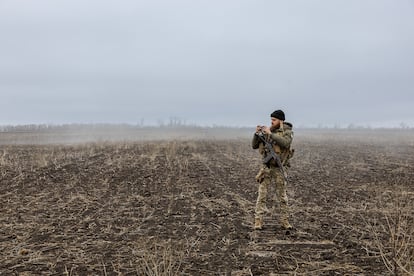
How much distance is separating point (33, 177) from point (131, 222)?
7435 millimetres

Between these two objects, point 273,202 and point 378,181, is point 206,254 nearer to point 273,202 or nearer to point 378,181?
point 273,202

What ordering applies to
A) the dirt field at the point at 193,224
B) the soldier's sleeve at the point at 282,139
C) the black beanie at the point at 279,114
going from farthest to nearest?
the black beanie at the point at 279,114 → the soldier's sleeve at the point at 282,139 → the dirt field at the point at 193,224

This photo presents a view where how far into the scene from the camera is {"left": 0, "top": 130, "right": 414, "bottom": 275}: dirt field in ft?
18.3

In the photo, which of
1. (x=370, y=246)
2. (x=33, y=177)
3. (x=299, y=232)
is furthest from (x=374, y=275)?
(x=33, y=177)

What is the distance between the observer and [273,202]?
10266mm

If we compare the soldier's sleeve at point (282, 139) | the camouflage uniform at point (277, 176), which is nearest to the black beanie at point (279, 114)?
the camouflage uniform at point (277, 176)

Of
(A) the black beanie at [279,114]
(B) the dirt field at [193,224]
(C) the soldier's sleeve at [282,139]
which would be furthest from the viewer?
(A) the black beanie at [279,114]

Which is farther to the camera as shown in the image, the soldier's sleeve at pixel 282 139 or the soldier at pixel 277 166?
the soldier at pixel 277 166

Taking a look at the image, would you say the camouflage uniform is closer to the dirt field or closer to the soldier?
the soldier

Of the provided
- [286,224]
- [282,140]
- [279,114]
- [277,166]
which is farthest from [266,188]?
[279,114]

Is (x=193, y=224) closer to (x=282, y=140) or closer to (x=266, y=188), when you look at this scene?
(x=266, y=188)

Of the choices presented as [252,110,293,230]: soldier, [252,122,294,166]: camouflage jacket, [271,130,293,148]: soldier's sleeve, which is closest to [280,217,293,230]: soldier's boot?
[252,110,293,230]: soldier

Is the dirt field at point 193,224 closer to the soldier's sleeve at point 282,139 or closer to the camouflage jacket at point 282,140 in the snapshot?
the camouflage jacket at point 282,140

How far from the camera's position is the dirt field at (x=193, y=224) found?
5574 mm
